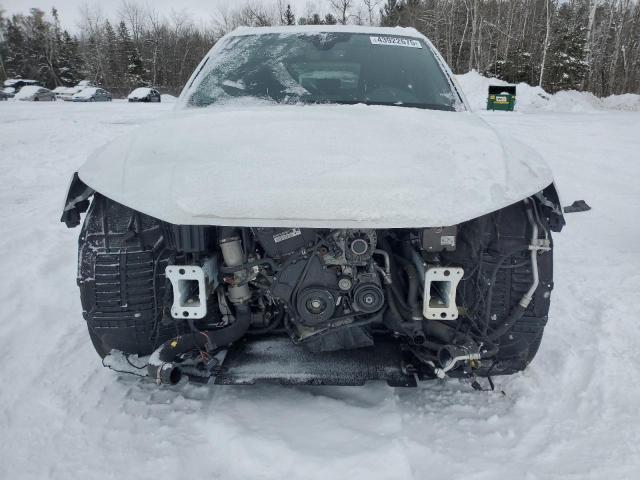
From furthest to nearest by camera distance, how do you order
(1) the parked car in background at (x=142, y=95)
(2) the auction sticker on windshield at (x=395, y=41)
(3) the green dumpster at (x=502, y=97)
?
(1) the parked car in background at (x=142, y=95)
(3) the green dumpster at (x=502, y=97)
(2) the auction sticker on windshield at (x=395, y=41)

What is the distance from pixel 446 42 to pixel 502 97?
20.5 meters

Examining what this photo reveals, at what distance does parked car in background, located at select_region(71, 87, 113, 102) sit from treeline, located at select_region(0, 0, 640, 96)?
1376 centimetres

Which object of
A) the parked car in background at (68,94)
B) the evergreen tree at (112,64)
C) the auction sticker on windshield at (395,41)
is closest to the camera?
the auction sticker on windshield at (395,41)

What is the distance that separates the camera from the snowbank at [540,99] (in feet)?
77.4

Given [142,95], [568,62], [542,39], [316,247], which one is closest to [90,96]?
[142,95]

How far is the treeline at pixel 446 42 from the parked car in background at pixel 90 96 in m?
13.8

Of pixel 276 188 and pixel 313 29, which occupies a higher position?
pixel 313 29

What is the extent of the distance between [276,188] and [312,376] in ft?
2.76

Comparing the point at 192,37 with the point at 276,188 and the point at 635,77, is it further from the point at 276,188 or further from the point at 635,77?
the point at 276,188

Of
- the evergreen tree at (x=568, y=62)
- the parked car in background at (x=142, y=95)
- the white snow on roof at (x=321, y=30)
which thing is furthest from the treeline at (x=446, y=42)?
the white snow on roof at (x=321, y=30)

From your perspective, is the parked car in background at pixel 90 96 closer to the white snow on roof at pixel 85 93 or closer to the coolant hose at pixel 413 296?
the white snow on roof at pixel 85 93

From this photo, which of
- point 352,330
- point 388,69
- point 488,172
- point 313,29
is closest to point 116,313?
point 352,330

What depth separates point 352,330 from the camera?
84.8 inches

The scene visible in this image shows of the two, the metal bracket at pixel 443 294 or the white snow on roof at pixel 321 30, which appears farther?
the white snow on roof at pixel 321 30
